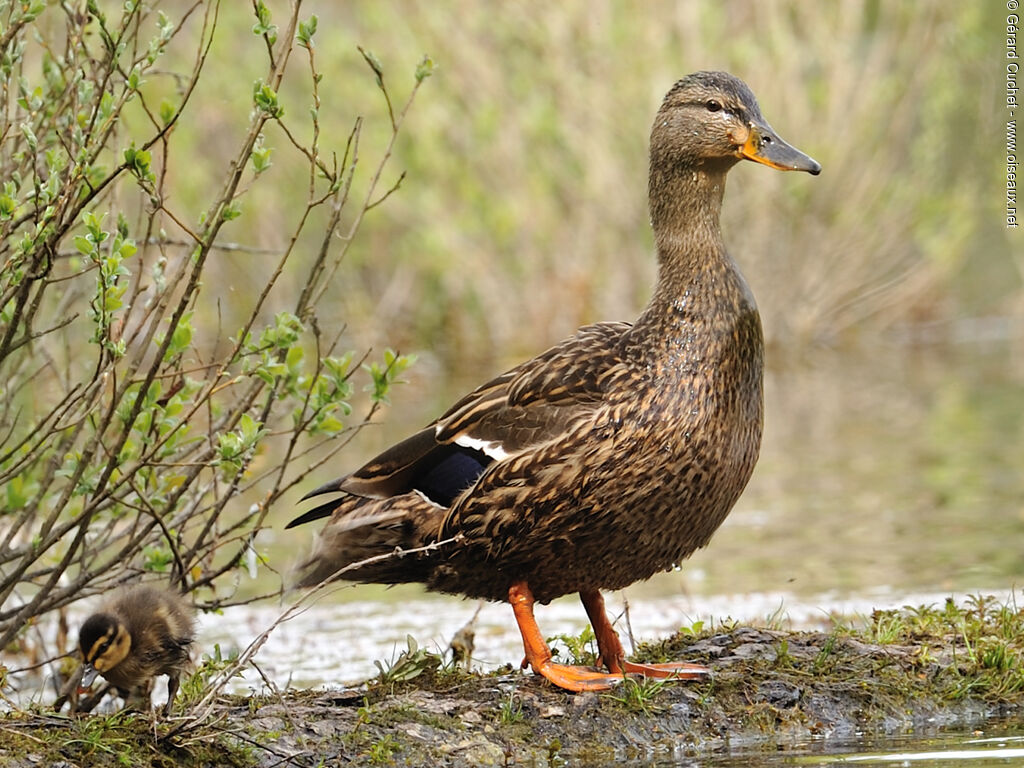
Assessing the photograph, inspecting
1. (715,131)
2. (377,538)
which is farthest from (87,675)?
(715,131)

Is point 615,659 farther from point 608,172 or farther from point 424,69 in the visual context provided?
point 608,172

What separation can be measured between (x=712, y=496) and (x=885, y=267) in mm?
15184

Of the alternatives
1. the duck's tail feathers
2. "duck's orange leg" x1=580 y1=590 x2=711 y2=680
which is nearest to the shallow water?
"duck's orange leg" x1=580 y1=590 x2=711 y2=680

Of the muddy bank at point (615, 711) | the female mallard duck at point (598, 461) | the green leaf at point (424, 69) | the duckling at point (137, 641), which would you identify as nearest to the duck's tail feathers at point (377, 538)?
the female mallard duck at point (598, 461)

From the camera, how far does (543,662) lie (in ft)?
16.7

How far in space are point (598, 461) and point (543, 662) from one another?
0.68m

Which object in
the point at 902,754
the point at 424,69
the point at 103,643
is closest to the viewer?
the point at 902,754

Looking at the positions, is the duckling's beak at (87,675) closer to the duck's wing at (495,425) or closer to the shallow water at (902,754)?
the duck's wing at (495,425)

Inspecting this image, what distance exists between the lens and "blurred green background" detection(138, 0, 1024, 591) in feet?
59.1

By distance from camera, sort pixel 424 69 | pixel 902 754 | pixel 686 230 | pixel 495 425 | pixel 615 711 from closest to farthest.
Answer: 1. pixel 902 754
2. pixel 615 711
3. pixel 495 425
4. pixel 686 230
5. pixel 424 69

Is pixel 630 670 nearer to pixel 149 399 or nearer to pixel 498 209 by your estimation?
pixel 149 399

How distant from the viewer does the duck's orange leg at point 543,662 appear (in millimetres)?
5039
